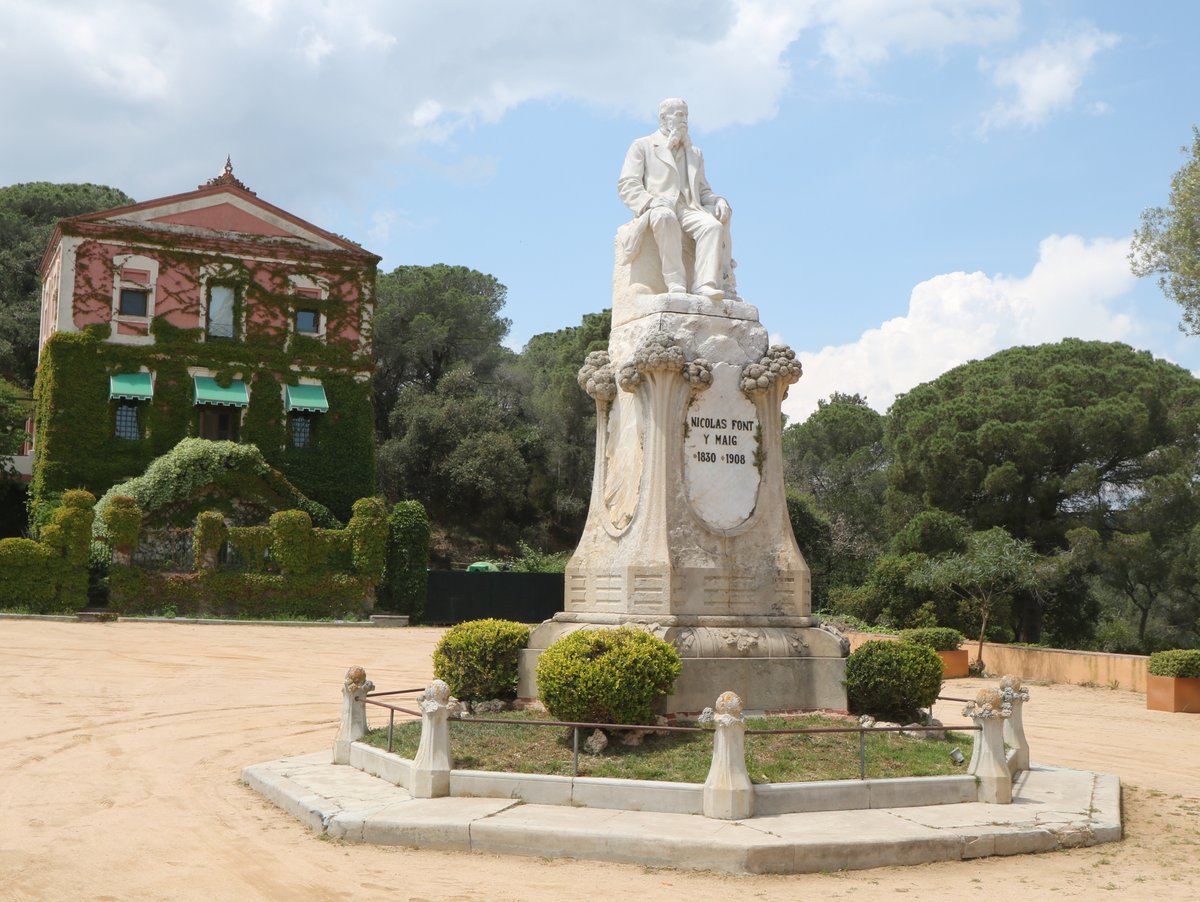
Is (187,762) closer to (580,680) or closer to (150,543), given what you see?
(580,680)

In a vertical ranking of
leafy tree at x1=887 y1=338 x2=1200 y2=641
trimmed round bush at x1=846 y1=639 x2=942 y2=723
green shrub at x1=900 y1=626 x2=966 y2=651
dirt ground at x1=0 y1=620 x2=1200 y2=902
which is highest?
leafy tree at x1=887 y1=338 x2=1200 y2=641

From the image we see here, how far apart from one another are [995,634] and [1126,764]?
1771cm

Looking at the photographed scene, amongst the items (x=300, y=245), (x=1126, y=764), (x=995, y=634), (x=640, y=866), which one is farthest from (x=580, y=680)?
(x=300, y=245)

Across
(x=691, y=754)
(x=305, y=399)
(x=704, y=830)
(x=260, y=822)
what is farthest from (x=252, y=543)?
(x=704, y=830)

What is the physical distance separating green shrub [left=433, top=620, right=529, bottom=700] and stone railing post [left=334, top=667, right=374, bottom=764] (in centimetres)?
99

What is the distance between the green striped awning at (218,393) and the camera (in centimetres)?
4028

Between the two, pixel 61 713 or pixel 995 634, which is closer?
pixel 61 713

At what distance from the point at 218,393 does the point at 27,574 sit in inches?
426

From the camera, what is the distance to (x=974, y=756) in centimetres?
1021

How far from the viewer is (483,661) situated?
12.2 metres

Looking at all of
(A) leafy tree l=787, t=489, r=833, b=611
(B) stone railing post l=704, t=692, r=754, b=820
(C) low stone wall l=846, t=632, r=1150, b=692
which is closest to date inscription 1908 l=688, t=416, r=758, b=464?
(B) stone railing post l=704, t=692, r=754, b=820

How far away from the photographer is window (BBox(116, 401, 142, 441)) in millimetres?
39875

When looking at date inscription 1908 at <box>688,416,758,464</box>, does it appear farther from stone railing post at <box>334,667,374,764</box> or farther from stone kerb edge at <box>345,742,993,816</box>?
stone railing post at <box>334,667,374,764</box>

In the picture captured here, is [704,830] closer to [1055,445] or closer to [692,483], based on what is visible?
[692,483]
